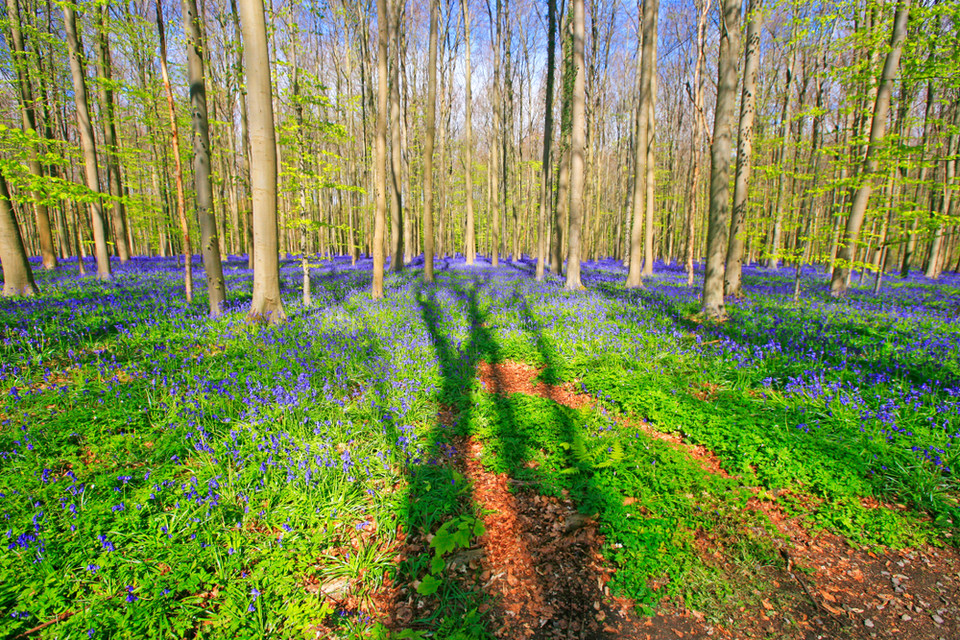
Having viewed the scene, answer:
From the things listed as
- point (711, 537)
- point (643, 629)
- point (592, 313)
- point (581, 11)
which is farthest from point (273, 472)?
point (581, 11)

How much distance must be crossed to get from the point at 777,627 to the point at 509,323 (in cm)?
684

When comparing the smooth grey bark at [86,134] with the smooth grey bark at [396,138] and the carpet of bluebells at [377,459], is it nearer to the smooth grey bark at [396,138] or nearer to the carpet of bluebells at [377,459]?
the carpet of bluebells at [377,459]

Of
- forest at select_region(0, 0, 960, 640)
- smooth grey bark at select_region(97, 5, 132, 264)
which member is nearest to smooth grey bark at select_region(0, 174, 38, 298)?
forest at select_region(0, 0, 960, 640)

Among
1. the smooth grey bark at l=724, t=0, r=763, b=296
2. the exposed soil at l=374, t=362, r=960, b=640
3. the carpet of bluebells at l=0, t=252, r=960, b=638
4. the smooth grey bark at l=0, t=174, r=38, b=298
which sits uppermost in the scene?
the smooth grey bark at l=724, t=0, r=763, b=296

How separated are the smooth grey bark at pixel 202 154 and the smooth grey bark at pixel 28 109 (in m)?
3.78

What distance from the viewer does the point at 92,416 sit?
391 centimetres

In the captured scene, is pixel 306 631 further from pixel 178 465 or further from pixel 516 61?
pixel 516 61

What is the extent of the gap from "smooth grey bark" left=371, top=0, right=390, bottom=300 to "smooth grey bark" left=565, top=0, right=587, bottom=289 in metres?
6.08

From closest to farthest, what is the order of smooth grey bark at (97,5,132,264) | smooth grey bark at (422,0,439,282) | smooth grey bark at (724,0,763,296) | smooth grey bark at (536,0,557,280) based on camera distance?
1. smooth grey bark at (724,0,763,296)
2. smooth grey bark at (422,0,439,282)
3. smooth grey bark at (536,0,557,280)
4. smooth grey bark at (97,5,132,264)

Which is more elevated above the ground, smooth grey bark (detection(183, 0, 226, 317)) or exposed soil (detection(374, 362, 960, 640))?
smooth grey bark (detection(183, 0, 226, 317))

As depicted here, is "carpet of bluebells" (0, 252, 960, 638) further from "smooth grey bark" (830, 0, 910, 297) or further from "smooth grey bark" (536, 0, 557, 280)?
"smooth grey bark" (536, 0, 557, 280)

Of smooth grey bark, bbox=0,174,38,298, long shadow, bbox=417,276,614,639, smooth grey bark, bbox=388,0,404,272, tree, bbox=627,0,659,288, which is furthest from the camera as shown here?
tree, bbox=627,0,659,288

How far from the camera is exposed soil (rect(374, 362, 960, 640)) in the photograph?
7.77 ft

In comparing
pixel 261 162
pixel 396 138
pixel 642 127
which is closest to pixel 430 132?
pixel 396 138
